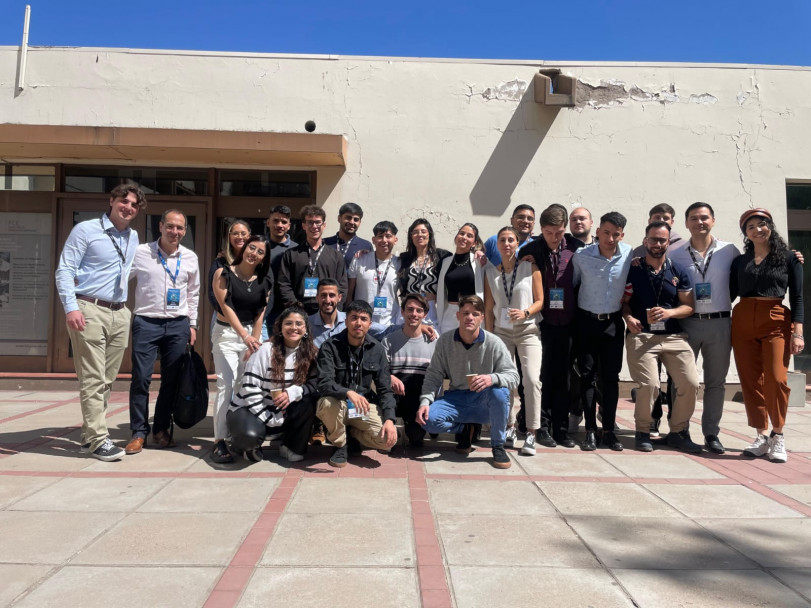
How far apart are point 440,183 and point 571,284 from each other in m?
3.35

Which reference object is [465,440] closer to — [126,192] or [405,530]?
[405,530]

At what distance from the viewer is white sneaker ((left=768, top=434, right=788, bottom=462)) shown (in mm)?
4725

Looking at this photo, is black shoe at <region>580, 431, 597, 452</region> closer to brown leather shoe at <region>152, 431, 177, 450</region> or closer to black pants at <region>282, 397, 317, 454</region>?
black pants at <region>282, 397, 317, 454</region>

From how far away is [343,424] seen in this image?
4402 millimetres

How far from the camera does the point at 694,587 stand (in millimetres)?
2562

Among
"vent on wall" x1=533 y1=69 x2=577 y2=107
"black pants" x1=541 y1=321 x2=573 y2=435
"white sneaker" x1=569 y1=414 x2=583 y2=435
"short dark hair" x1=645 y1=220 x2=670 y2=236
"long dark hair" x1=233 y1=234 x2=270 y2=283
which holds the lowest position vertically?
"white sneaker" x1=569 y1=414 x2=583 y2=435

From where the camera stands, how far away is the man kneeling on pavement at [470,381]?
448cm

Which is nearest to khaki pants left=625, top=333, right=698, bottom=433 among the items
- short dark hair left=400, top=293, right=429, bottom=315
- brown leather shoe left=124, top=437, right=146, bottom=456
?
short dark hair left=400, top=293, right=429, bottom=315

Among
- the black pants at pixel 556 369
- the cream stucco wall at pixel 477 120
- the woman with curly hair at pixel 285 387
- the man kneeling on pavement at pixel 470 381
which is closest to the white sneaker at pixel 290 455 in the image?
the woman with curly hair at pixel 285 387

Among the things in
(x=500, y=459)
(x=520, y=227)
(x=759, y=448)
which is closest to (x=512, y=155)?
(x=520, y=227)

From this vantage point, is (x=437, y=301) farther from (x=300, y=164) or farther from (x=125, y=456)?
(x=300, y=164)

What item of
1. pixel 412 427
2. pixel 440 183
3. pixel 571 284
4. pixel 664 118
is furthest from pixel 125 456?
pixel 664 118

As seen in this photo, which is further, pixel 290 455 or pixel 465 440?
pixel 465 440

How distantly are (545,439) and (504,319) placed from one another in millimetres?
1097
